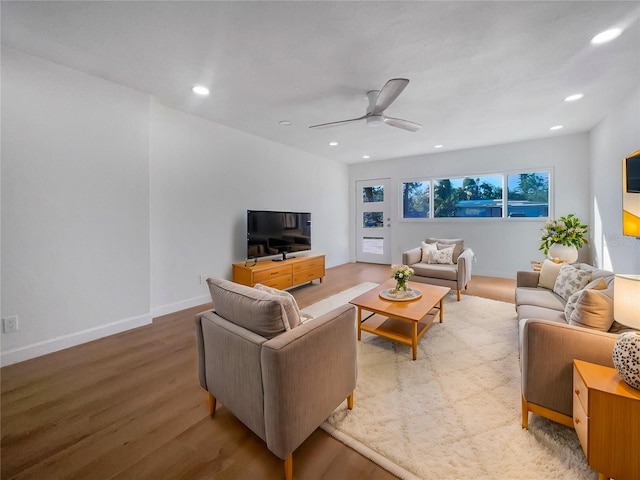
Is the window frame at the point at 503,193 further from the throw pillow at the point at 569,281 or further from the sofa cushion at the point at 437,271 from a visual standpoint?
the throw pillow at the point at 569,281

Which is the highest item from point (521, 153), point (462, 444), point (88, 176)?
point (521, 153)

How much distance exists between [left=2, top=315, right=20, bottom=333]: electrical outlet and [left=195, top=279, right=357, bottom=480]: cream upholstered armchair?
1.92 meters

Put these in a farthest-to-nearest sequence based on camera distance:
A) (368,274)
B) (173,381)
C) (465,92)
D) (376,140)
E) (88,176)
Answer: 1. (368,274)
2. (376,140)
3. (465,92)
4. (88,176)
5. (173,381)

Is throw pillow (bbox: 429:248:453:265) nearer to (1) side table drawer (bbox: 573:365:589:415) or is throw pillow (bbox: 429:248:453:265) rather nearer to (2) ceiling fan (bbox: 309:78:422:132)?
(2) ceiling fan (bbox: 309:78:422:132)

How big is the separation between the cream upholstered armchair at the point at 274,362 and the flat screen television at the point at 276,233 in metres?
2.52

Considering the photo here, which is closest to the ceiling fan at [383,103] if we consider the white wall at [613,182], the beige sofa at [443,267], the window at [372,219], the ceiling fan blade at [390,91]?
the ceiling fan blade at [390,91]

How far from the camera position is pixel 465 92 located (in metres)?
2.93

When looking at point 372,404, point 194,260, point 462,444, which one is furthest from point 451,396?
point 194,260

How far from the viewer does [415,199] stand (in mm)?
6312

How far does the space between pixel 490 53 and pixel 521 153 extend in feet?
12.0

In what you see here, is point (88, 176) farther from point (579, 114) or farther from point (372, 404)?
point (579, 114)

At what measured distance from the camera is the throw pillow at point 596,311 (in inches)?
62.3

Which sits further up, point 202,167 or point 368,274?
point 202,167

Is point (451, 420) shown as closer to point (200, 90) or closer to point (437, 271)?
point (437, 271)
